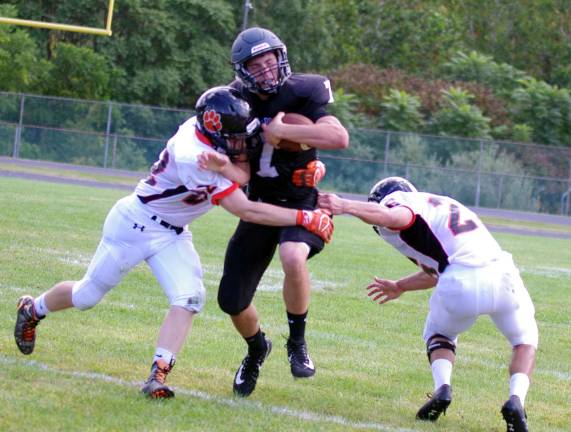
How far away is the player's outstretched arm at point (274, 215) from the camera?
5000mm

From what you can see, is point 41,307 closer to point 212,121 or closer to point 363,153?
point 212,121

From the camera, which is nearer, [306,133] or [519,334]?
[519,334]

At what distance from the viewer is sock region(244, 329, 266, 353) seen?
18.0 feet

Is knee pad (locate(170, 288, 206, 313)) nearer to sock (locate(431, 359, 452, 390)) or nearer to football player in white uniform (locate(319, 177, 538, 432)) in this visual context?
football player in white uniform (locate(319, 177, 538, 432))

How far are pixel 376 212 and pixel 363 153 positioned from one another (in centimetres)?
2278

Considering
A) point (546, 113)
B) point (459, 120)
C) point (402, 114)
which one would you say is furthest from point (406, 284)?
point (546, 113)

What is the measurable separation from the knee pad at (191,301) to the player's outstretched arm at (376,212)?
2.57 ft

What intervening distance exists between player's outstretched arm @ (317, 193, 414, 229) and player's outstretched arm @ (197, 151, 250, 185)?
1.53 feet

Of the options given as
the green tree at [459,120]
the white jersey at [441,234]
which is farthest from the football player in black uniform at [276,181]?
the green tree at [459,120]

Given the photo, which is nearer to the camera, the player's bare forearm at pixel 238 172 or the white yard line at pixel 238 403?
the white yard line at pixel 238 403

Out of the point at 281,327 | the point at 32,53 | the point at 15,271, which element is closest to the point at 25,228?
the point at 15,271

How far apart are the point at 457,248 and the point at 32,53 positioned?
2723 cm

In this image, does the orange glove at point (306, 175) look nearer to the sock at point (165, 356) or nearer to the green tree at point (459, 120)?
the sock at point (165, 356)

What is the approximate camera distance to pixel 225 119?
4.94 meters
